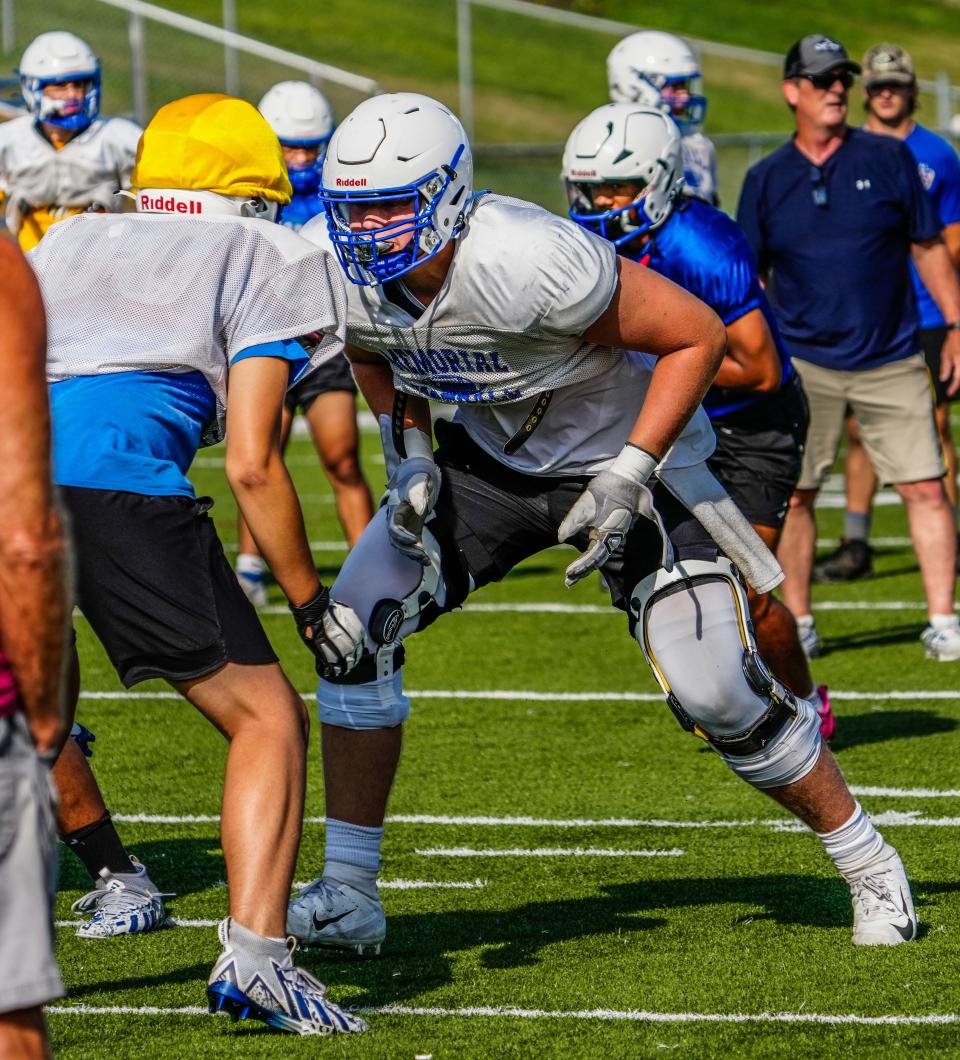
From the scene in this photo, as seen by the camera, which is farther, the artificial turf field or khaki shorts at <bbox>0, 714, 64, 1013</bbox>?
the artificial turf field

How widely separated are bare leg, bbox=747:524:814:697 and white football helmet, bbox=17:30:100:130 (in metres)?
4.28

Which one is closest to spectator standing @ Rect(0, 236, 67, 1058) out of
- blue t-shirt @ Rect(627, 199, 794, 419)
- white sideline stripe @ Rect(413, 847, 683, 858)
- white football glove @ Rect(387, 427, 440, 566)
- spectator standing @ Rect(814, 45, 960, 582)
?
white football glove @ Rect(387, 427, 440, 566)

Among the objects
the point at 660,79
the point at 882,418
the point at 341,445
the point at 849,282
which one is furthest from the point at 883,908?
the point at 660,79

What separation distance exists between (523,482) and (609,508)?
1.40 ft

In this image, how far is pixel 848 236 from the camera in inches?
307

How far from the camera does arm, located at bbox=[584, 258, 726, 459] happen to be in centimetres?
410

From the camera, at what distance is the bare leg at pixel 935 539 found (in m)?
7.51

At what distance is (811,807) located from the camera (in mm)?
4254

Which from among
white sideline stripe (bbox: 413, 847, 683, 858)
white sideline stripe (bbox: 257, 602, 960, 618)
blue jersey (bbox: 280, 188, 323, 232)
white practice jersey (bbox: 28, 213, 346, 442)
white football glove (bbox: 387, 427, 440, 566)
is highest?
white practice jersey (bbox: 28, 213, 346, 442)

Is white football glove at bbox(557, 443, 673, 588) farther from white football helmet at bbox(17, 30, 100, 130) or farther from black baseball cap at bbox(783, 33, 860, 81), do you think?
white football helmet at bbox(17, 30, 100, 130)

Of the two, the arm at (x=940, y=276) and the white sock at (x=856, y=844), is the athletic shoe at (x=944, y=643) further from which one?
the white sock at (x=856, y=844)

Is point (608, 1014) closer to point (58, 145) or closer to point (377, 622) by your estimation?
point (377, 622)

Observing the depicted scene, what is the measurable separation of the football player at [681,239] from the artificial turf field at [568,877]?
1.66ft

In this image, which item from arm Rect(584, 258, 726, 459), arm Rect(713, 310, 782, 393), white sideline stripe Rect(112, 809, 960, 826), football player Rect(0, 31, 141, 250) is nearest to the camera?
arm Rect(584, 258, 726, 459)
